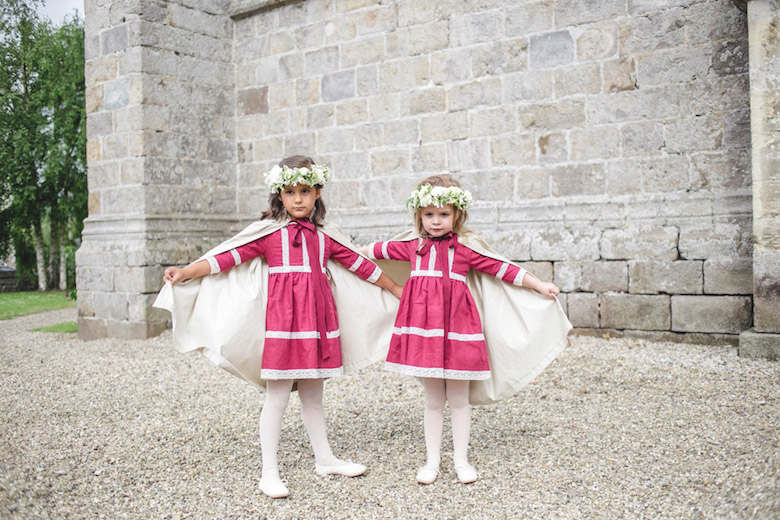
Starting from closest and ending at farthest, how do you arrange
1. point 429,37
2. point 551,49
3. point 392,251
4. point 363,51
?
point 392,251 → point 551,49 → point 429,37 → point 363,51

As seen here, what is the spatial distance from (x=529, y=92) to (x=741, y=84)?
1765 mm

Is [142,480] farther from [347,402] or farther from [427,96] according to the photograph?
[427,96]

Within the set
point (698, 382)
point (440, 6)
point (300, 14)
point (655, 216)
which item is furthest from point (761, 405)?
point (300, 14)

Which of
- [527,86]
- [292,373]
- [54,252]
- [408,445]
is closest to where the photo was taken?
[292,373]

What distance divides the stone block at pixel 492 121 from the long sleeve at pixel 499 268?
3.42 meters

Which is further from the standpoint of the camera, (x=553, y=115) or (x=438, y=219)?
(x=553, y=115)

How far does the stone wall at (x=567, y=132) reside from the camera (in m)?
5.49

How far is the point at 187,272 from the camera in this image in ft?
9.82

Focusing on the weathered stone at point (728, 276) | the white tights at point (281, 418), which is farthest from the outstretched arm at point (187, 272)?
the weathered stone at point (728, 276)

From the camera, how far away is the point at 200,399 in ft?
15.1

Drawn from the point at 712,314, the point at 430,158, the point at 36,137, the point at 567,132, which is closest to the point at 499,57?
the point at 567,132

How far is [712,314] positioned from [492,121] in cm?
261

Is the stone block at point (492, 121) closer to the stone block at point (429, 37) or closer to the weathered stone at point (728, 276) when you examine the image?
the stone block at point (429, 37)

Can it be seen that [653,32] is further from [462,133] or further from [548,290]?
[548,290]
